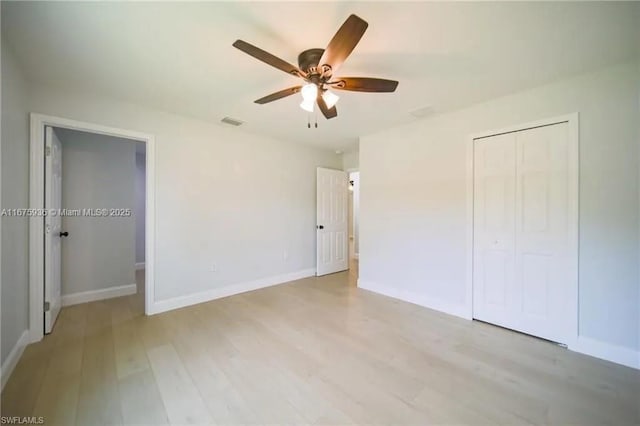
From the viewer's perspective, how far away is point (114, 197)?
12.5ft

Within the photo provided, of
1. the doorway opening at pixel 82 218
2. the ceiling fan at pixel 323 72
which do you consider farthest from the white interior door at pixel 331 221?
the ceiling fan at pixel 323 72

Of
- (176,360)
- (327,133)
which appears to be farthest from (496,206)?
(176,360)

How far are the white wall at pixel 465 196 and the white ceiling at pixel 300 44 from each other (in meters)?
0.27

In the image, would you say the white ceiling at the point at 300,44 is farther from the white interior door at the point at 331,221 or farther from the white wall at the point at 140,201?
the white wall at the point at 140,201

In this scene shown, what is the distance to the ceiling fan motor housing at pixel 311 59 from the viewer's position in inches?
74.1

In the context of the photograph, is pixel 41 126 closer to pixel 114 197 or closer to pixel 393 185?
pixel 114 197

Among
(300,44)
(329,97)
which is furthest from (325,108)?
(300,44)

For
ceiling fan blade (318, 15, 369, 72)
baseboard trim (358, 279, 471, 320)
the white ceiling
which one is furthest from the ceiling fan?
baseboard trim (358, 279, 471, 320)

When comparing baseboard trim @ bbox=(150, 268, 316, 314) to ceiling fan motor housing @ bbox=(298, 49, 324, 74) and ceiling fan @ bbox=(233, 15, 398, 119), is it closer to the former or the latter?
ceiling fan @ bbox=(233, 15, 398, 119)

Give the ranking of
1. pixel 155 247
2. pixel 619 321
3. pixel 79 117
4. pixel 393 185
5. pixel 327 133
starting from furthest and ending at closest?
pixel 327 133
pixel 393 185
pixel 155 247
pixel 79 117
pixel 619 321

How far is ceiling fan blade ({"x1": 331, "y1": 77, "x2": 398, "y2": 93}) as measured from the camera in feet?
6.15

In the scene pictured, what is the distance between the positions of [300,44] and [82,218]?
383 centimetres

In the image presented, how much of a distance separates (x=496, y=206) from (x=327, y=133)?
2.47 meters

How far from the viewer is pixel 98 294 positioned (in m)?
3.66
